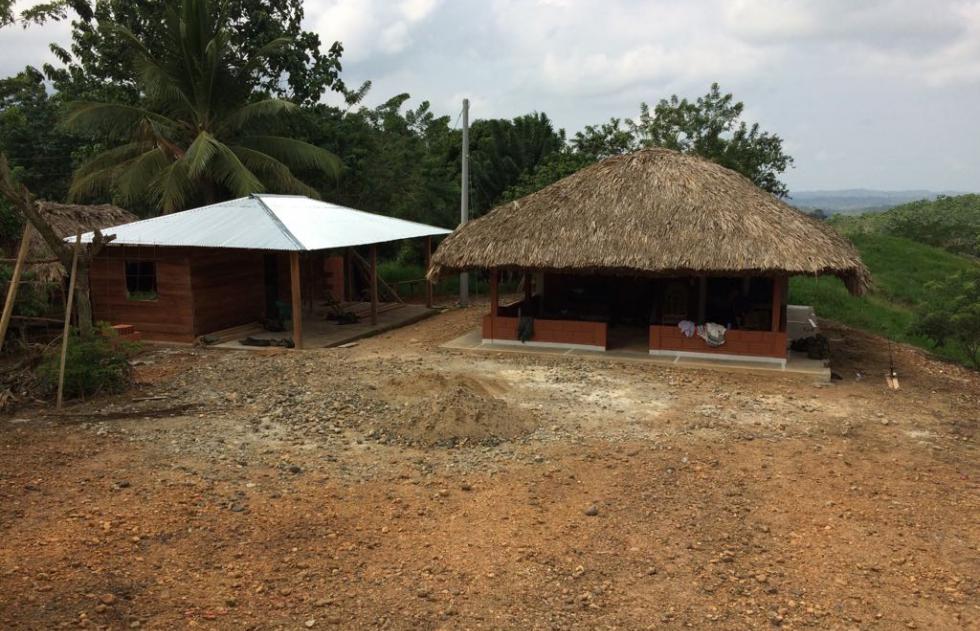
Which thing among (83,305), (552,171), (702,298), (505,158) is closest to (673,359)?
(702,298)

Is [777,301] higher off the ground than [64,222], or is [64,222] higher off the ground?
[64,222]

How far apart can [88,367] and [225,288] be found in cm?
593

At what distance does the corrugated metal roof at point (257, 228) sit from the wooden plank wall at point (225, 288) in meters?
0.62

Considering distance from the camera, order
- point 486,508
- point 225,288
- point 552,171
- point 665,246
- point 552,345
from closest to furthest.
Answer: point 486,508 < point 665,246 < point 552,345 < point 225,288 < point 552,171

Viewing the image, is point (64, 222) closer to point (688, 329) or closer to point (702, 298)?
point (688, 329)

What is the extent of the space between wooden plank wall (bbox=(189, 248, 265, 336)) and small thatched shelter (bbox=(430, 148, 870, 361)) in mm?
4382

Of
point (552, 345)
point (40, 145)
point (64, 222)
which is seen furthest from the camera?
point (40, 145)

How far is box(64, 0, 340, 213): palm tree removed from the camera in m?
18.7

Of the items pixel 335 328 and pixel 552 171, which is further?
pixel 552 171

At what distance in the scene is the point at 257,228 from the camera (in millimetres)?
14578

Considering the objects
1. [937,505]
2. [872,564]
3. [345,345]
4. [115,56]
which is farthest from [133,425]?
[115,56]

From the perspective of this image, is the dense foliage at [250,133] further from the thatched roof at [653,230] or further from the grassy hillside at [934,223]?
→ the grassy hillside at [934,223]

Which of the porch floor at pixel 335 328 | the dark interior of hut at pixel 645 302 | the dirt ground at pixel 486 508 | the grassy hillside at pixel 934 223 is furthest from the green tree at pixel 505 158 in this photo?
the grassy hillside at pixel 934 223

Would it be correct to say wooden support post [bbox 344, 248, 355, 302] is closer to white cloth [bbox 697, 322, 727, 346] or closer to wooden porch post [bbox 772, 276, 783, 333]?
white cloth [bbox 697, 322, 727, 346]
